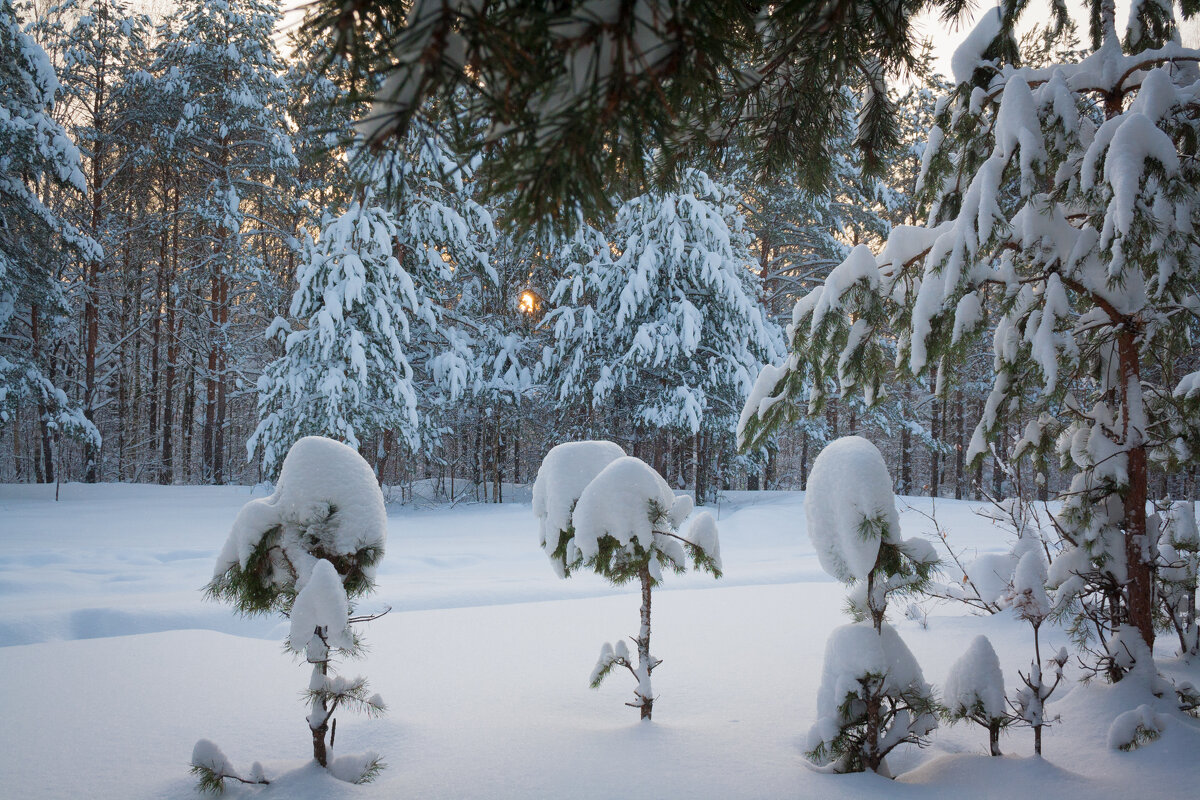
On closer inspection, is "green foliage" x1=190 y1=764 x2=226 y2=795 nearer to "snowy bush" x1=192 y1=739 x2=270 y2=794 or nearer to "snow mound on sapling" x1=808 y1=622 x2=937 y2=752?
"snowy bush" x1=192 y1=739 x2=270 y2=794

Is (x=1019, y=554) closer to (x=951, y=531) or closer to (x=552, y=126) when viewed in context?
(x=552, y=126)

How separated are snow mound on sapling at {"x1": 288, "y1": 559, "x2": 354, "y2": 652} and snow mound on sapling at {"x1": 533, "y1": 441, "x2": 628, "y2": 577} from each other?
1.10 metres

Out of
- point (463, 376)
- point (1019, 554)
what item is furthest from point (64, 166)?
point (1019, 554)

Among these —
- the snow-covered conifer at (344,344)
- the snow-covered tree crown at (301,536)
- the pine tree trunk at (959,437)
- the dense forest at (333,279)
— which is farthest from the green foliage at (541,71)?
the pine tree trunk at (959,437)

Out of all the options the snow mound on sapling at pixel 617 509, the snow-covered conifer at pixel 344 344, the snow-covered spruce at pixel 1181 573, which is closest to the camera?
the snow mound on sapling at pixel 617 509

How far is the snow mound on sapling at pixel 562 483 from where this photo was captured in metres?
→ 3.21

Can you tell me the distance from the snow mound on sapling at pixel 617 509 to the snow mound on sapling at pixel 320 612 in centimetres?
102

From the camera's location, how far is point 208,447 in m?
16.4

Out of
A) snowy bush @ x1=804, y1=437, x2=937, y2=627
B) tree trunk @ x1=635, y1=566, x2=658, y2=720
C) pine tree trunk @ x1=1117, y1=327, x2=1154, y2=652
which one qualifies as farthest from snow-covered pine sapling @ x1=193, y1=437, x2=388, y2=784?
pine tree trunk @ x1=1117, y1=327, x2=1154, y2=652

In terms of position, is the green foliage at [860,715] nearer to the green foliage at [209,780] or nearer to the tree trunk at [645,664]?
the tree trunk at [645,664]

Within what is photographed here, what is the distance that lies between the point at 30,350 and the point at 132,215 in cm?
458

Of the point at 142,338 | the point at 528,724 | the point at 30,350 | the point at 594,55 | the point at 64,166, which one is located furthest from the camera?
the point at 142,338

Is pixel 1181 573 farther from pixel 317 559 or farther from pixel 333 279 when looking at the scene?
pixel 333 279

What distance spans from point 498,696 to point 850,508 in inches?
84.0
